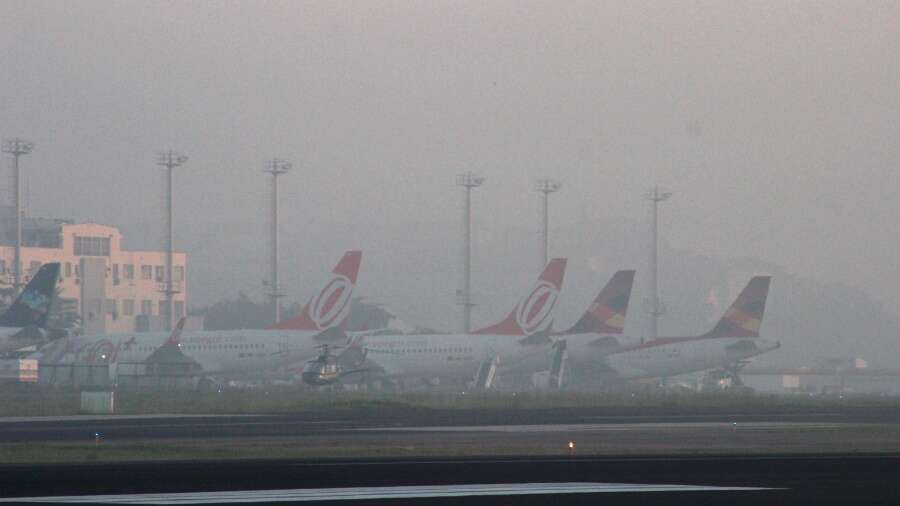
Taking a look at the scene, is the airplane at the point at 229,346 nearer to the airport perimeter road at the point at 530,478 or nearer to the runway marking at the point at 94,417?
the runway marking at the point at 94,417

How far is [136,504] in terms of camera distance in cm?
2242

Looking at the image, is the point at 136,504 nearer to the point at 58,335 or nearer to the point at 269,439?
the point at 269,439

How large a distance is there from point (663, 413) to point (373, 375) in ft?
133

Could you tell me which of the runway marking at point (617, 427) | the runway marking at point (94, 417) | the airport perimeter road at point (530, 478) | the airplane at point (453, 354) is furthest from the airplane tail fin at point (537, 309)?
the airport perimeter road at point (530, 478)

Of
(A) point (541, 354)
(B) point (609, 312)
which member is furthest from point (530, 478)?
(B) point (609, 312)

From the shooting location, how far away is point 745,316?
100m

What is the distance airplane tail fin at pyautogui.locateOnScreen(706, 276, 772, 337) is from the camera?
99875 millimetres

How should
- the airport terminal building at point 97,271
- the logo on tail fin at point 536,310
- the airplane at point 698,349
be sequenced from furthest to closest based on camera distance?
1. the airport terminal building at point 97,271
2. the logo on tail fin at point 536,310
3. the airplane at point 698,349

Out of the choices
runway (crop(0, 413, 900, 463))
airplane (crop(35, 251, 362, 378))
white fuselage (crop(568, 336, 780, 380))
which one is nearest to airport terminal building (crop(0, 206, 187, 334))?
airplane (crop(35, 251, 362, 378))

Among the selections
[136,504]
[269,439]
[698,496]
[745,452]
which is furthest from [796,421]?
[136,504]

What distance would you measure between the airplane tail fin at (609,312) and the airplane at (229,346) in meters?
20.8

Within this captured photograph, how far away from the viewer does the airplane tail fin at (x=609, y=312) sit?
10281cm

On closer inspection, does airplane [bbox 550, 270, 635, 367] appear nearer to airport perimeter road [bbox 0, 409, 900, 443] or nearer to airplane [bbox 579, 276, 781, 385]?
airplane [bbox 579, 276, 781, 385]

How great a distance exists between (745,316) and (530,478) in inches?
2994
